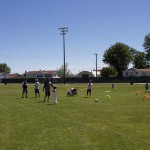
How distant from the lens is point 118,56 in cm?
15588

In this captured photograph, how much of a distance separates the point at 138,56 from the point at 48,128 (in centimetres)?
15518

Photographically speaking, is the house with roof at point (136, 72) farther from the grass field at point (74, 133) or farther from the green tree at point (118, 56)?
the grass field at point (74, 133)

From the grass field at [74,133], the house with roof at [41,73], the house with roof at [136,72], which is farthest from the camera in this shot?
the house with roof at [41,73]

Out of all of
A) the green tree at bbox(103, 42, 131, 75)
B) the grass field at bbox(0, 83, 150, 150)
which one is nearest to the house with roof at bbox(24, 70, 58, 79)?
the green tree at bbox(103, 42, 131, 75)

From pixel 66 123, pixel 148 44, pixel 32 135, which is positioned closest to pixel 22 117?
pixel 66 123

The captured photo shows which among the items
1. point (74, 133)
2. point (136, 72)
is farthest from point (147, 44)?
point (74, 133)

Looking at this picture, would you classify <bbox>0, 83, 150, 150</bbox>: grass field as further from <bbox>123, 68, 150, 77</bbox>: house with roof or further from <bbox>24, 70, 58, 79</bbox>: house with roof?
<bbox>24, 70, 58, 79</bbox>: house with roof

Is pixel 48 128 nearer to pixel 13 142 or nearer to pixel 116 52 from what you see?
pixel 13 142

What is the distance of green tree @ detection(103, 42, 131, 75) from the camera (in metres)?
156

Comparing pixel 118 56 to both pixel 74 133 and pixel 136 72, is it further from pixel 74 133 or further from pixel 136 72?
pixel 74 133

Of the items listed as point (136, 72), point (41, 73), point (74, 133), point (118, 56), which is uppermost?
point (118, 56)

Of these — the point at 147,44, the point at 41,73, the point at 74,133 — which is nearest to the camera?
the point at 74,133

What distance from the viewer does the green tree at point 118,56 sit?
155625 millimetres

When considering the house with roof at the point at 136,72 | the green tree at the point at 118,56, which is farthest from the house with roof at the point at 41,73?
the house with roof at the point at 136,72
